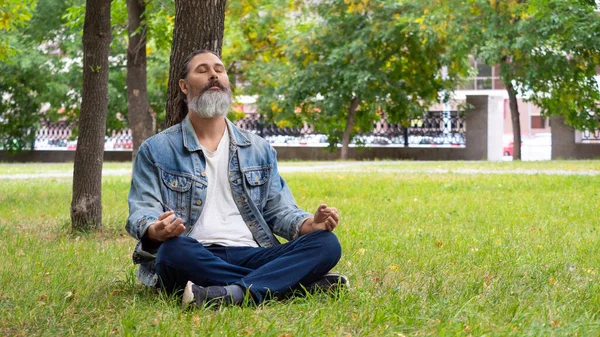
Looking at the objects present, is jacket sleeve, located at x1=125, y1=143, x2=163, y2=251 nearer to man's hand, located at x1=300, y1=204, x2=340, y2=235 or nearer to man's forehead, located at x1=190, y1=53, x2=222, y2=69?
man's forehead, located at x1=190, y1=53, x2=222, y2=69

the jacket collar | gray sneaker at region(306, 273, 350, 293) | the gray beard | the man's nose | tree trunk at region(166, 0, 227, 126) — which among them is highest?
tree trunk at region(166, 0, 227, 126)

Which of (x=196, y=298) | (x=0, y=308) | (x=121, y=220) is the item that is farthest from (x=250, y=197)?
(x=121, y=220)

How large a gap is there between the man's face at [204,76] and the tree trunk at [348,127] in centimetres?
2815

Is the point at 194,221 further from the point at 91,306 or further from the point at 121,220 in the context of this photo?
the point at 121,220

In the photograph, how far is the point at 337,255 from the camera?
520cm

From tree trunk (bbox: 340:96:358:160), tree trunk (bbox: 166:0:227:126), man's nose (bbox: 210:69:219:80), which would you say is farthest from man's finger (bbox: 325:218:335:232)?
tree trunk (bbox: 340:96:358:160)

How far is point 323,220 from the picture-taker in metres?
5.13

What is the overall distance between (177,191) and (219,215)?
27 centimetres

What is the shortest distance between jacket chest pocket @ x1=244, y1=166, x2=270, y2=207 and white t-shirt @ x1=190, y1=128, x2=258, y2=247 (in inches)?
4.4

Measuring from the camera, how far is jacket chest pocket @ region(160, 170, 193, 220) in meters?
5.22

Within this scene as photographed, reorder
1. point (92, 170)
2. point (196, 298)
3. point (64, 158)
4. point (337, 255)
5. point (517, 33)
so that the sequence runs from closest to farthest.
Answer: point (196, 298)
point (337, 255)
point (92, 170)
point (517, 33)
point (64, 158)

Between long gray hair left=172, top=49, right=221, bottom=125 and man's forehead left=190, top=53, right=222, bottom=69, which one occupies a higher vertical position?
man's forehead left=190, top=53, right=222, bottom=69

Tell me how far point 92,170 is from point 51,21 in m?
19.3

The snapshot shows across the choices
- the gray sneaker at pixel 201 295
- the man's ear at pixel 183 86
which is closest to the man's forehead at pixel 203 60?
the man's ear at pixel 183 86
